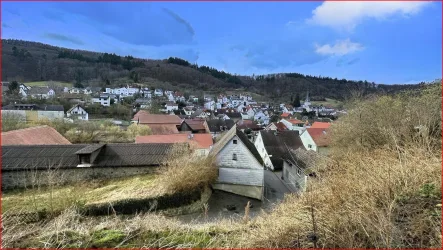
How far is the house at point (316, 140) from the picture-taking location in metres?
28.5

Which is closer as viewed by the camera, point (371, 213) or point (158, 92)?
point (371, 213)

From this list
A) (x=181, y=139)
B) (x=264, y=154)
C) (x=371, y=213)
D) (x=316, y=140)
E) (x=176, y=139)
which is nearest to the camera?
(x=371, y=213)

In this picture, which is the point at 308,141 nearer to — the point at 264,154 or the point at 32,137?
the point at 264,154

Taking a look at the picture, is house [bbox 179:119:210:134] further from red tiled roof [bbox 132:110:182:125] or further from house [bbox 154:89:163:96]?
house [bbox 154:89:163:96]

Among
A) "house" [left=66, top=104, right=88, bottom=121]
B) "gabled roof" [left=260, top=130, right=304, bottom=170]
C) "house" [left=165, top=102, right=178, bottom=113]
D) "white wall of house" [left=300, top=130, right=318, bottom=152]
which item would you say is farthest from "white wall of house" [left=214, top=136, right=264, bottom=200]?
"house" [left=165, top=102, right=178, bottom=113]

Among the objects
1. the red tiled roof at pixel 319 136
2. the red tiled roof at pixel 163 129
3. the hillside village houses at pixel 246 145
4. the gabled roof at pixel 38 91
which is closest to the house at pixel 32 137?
the hillside village houses at pixel 246 145

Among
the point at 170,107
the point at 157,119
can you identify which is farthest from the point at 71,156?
the point at 170,107

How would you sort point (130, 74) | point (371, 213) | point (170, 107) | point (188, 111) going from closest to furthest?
point (371, 213), point (188, 111), point (170, 107), point (130, 74)

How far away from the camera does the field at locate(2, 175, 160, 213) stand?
12281 mm

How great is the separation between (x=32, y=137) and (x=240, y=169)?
740 inches

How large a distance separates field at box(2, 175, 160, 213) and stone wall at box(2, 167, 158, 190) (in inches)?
21.1

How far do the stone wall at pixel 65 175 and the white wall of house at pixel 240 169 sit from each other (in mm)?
4760

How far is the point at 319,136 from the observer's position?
2938cm

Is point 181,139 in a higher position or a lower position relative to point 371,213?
lower
